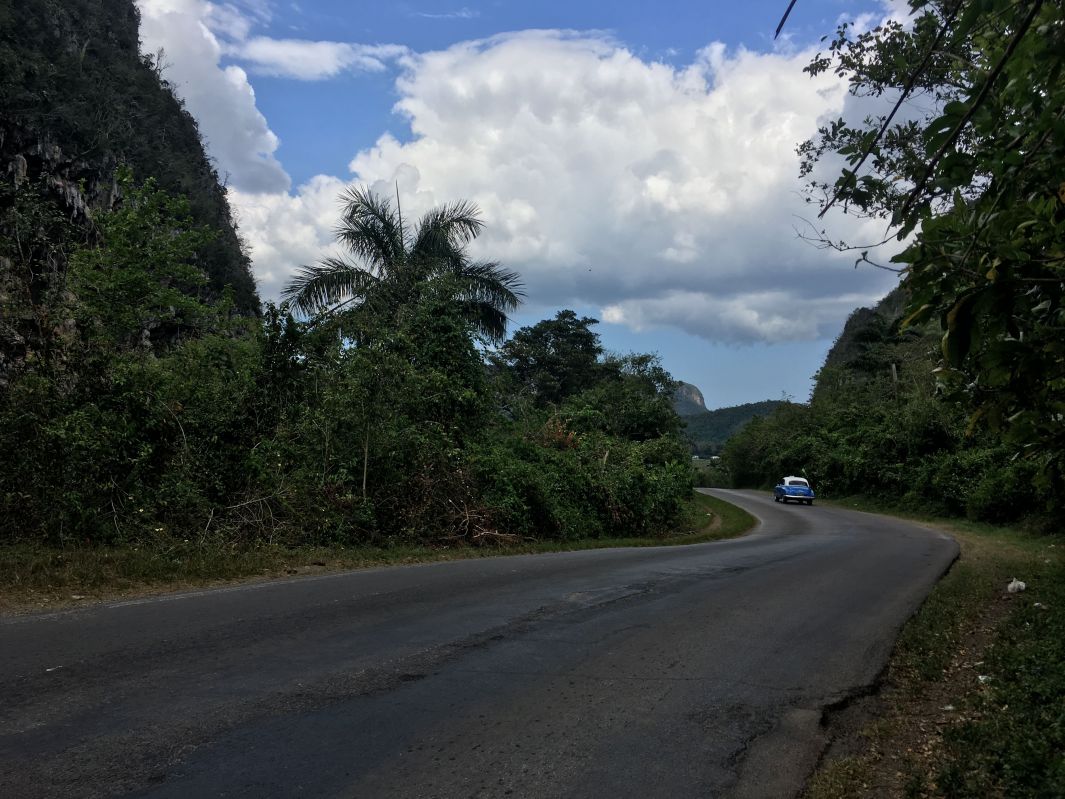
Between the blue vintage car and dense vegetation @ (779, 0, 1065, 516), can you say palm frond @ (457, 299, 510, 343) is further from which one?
the blue vintage car

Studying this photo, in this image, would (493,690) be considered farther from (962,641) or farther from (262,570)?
(262,570)

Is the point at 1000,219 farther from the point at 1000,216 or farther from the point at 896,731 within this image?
the point at 896,731

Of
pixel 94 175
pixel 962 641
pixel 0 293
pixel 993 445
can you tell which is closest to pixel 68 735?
pixel 962 641

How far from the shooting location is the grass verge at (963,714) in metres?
4.14

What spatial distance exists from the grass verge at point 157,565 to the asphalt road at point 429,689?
846 millimetres

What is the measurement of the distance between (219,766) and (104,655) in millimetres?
2370

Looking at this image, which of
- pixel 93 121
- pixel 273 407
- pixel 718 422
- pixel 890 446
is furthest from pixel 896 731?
pixel 718 422

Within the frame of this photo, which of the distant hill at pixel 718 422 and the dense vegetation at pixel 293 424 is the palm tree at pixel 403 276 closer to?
the dense vegetation at pixel 293 424

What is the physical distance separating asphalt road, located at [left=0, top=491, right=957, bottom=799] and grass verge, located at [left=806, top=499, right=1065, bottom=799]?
0.26 metres

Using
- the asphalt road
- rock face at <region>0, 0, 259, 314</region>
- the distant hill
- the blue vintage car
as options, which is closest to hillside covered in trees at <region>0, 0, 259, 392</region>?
rock face at <region>0, 0, 259, 314</region>

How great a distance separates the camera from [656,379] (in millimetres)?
43625

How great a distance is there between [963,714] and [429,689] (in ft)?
12.4

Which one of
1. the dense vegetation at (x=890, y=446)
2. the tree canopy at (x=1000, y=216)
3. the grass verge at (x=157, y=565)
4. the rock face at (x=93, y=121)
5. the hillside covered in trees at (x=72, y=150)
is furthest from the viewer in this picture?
the rock face at (x=93, y=121)

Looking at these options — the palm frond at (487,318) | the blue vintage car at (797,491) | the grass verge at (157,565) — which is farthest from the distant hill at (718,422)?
the grass verge at (157,565)
